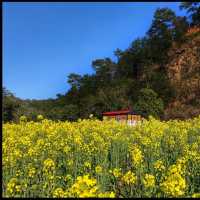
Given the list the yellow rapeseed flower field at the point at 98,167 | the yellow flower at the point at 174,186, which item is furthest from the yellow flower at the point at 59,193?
the yellow flower at the point at 174,186

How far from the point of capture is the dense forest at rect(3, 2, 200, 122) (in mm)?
36000

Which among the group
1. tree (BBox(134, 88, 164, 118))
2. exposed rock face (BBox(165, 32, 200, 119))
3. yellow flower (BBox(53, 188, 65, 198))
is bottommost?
yellow flower (BBox(53, 188, 65, 198))

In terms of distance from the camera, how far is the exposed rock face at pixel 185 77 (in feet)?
122

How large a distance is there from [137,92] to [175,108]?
508 centimetres

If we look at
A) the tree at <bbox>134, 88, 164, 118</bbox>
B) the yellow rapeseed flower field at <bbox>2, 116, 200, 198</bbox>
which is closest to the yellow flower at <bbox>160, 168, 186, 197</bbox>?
the yellow rapeseed flower field at <bbox>2, 116, 200, 198</bbox>

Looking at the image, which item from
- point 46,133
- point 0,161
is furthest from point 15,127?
point 0,161

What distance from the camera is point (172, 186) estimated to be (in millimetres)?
4988

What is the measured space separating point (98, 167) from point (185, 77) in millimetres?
38882

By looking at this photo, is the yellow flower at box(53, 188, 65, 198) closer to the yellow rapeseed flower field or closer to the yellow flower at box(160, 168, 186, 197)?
the yellow rapeseed flower field

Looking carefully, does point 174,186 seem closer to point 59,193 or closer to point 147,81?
point 59,193

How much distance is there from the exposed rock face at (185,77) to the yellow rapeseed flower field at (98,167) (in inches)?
991

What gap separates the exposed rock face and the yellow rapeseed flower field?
25170 mm

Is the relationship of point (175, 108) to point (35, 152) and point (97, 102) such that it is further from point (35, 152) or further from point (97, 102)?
point (35, 152)

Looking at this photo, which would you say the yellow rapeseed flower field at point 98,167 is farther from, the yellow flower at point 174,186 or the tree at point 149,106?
the tree at point 149,106
